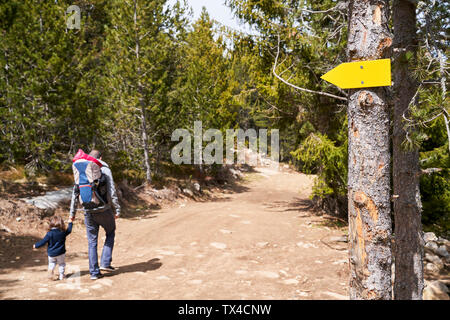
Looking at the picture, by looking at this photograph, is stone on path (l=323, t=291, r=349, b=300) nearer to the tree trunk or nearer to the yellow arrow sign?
the yellow arrow sign

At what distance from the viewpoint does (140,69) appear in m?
15.2

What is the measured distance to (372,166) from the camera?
3344 mm

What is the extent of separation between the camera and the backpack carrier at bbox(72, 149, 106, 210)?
5.65 meters

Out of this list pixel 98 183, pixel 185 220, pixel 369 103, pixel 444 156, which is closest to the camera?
pixel 369 103

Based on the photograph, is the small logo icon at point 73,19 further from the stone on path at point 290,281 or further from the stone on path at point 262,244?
the stone on path at point 290,281

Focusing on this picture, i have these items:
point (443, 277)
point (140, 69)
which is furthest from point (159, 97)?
point (443, 277)

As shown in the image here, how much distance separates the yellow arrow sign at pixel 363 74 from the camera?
10.7 feet

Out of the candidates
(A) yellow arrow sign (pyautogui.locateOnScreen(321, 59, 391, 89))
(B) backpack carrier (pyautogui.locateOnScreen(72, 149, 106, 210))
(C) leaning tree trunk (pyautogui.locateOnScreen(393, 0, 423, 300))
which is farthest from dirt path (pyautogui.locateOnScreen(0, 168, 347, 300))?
(A) yellow arrow sign (pyautogui.locateOnScreen(321, 59, 391, 89))

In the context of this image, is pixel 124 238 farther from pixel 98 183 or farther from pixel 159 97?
pixel 159 97

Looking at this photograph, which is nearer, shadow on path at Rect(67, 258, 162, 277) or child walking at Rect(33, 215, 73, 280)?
child walking at Rect(33, 215, 73, 280)

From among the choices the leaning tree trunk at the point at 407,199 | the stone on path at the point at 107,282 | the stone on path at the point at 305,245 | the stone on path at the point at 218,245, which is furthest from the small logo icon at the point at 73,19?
the leaning tree trunk at the point at 407,199

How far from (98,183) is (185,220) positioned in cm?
591

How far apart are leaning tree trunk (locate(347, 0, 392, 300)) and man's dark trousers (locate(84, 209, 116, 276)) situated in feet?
14.3

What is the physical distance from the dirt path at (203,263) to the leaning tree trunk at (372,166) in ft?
6.95
